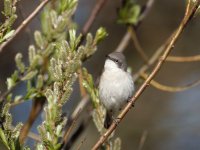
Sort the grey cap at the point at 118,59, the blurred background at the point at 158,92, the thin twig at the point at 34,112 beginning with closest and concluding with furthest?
the thin twig at the point at 34,112, the grey cap at the point at 118,59, the blurred background at the point at 158,92

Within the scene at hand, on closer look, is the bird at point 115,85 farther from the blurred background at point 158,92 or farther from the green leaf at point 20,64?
the blurred background at point 158,92

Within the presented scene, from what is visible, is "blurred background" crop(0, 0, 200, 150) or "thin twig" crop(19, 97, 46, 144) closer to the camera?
"thin twig" crop(19, 97, 46, 144)

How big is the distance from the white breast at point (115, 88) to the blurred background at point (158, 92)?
216cm

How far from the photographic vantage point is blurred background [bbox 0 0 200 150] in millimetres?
7136

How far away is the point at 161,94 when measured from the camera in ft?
27.1

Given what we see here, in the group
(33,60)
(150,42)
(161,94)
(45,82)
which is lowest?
(161,94)

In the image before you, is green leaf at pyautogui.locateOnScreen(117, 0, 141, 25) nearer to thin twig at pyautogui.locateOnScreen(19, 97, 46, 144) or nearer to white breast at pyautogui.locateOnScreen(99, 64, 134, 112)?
white breast at pyautogui.locateOnScreen(99, 64, 134, 112)

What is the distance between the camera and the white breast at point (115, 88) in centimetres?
436

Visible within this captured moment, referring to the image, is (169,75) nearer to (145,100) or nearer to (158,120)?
(145,100)

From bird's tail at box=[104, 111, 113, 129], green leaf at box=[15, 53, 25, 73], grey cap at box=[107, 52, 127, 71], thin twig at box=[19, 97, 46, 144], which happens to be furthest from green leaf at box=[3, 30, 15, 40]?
grey cap at box=[107, 52, 127, 71]

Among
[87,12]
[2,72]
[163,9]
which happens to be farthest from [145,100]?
[2,72]

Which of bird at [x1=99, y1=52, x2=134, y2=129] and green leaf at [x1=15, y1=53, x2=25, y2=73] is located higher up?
green leaf at [x1=15, y1=53, x2=25, y2=73]

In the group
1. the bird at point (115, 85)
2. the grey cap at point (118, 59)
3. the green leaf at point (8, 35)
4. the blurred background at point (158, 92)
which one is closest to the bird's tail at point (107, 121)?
the bird at point (115, 85)

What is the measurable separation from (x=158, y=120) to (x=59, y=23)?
4.73m
